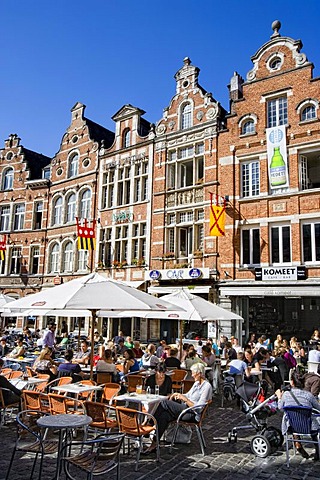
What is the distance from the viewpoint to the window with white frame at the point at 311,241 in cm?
1673

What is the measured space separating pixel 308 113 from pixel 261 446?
15.3 m

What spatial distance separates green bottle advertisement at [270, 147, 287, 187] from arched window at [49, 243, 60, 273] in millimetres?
15327

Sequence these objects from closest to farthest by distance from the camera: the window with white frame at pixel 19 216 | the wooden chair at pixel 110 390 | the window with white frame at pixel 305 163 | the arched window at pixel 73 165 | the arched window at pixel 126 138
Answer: the wooden chair at pixel 110 390
the window with white frame at pixel 305 163
the arched window at pixel 126 138
the arched window at pixel 73 165
the window with white frame at pixel 19 216

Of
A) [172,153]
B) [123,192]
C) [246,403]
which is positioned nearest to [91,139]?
[123,192]

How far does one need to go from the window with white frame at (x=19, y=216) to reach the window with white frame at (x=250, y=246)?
58.4ft

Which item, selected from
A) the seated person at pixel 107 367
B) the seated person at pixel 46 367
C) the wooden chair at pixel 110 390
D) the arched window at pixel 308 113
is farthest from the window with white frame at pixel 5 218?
the wooden chair at pixel 110 390

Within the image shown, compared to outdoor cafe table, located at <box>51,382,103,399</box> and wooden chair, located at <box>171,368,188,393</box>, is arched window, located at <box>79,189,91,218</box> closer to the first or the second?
wooden chair, located at <box>171,368,188,393</box>

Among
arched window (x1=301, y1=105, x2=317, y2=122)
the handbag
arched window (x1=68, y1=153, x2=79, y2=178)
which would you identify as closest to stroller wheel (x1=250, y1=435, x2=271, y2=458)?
the handbag

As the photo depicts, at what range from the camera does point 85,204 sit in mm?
26297

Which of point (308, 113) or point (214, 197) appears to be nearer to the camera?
point (308, 113)

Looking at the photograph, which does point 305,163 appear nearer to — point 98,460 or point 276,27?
point 276,27

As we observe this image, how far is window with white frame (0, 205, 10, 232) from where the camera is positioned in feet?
101

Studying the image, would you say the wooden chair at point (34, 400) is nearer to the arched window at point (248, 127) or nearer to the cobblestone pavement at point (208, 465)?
the cobblestone pavement at point (208, 465)

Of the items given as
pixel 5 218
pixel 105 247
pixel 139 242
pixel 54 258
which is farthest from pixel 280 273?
pixel 5 218
